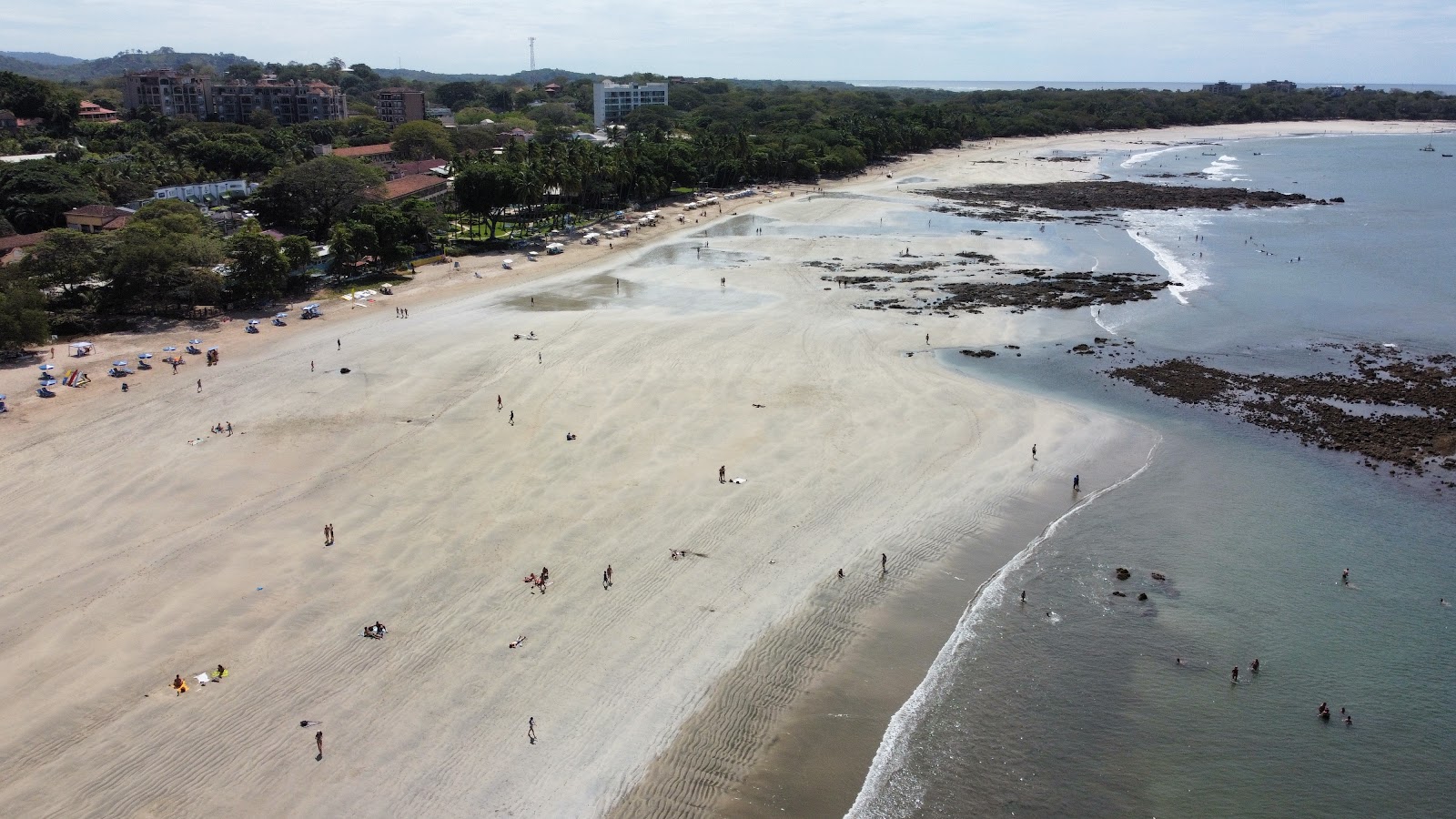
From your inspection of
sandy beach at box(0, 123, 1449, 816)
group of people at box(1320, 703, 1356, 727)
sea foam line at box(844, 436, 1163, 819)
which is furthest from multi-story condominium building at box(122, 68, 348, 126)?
group of people at box(1320, 703, 1356, 727)

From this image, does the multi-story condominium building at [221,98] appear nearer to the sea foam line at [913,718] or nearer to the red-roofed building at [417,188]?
the red-roofed building at [417,188]

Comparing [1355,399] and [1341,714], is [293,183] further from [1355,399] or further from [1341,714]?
[1341,714]

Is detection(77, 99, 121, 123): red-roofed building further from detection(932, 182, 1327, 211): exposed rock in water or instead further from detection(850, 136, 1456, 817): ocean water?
detection(850, 136, 1456, 817): ocean water

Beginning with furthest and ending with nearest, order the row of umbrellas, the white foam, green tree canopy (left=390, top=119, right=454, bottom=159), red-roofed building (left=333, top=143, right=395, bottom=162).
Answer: green tree canopy (left=390, top=119, right=454, bottom=159)
red-roofed building (left=333, top=143, right=395, bottom=162)
the white foam
the row of umbrellas

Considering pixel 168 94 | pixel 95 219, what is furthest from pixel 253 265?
pixel 168 94

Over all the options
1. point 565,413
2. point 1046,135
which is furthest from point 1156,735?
point 1046,135

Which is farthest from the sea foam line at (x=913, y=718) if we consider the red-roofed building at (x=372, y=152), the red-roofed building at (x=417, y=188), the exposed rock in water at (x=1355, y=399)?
the red-roofed building at (x=372, y=152)

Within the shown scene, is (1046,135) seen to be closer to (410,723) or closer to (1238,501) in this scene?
(1238,501)
